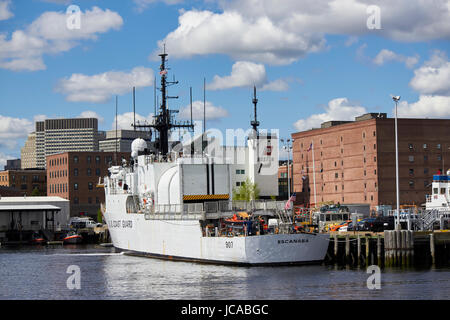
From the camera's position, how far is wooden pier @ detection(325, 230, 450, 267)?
5388cm

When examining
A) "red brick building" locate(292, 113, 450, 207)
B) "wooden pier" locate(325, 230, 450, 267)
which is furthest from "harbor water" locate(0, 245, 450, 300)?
"red brick building" locate(292, 113, 450, 207)

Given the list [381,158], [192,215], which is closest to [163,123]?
[192,215]

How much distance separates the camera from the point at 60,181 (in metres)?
155

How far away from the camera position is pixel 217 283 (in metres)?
45.6

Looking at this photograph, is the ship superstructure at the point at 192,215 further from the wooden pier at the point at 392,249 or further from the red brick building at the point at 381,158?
the red brick building at the point at 381,158

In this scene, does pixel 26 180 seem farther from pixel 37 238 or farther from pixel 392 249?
pixel 392 249

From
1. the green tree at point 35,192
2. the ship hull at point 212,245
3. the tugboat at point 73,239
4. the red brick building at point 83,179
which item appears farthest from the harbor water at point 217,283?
the green tree at point 35,192

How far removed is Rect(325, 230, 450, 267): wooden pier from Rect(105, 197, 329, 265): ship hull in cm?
378

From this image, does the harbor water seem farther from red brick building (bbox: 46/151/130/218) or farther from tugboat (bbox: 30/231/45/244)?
red brick building (bbox: 46/151/130/218)

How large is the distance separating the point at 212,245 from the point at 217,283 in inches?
454

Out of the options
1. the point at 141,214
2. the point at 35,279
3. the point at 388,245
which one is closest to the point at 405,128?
the point at 141,214

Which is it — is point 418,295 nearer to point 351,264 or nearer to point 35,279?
point 351,264

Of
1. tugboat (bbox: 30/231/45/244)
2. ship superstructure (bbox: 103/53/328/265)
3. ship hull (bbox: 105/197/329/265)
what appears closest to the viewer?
ship hull (bbox: 105/197/329/265)

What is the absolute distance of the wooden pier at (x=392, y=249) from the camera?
2121 inches
